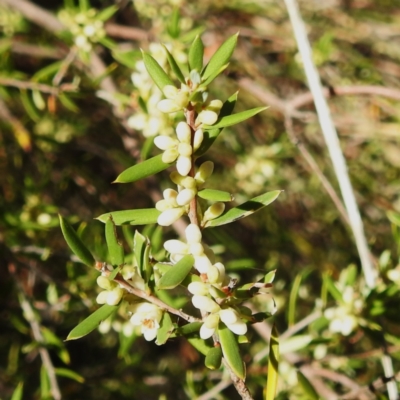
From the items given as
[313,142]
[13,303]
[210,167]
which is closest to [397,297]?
[210,167]

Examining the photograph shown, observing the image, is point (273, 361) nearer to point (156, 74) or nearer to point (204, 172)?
point (204, 172)

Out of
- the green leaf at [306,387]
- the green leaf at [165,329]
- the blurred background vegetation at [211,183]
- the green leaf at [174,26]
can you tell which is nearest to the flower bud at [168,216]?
the green leaf at [165,329]

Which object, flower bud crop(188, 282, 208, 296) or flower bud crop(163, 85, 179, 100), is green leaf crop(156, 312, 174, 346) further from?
flower bud crop(163, 85, 179, 100)

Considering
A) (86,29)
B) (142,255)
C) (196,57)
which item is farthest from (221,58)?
Answer: (86,29)

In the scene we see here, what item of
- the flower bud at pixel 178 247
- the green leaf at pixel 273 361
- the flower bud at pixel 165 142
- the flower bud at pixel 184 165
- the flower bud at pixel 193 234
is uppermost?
the flower bud at pixel 165 142

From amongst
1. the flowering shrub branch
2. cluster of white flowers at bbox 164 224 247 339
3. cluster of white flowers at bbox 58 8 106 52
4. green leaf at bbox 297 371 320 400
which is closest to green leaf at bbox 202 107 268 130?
the flowering shrub branch

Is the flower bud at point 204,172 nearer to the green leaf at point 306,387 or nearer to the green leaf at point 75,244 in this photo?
the green leaf at point 75,244
